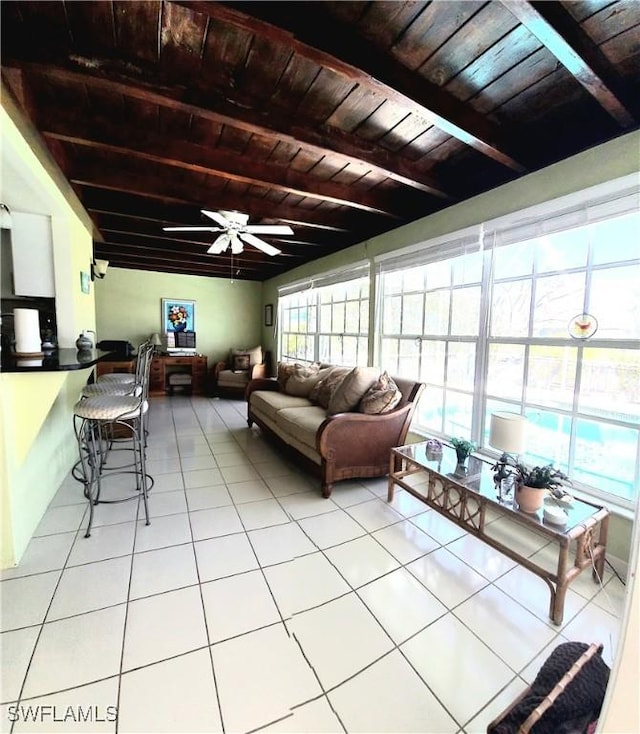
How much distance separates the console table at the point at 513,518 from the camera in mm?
1465

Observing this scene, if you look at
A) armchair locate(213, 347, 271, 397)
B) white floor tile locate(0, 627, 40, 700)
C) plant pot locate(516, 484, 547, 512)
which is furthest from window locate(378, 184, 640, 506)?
armchair locate(213, 347, 271, 397)

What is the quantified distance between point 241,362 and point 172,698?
529 centimetres

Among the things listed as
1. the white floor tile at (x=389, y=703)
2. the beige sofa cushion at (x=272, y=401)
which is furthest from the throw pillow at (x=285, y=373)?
the white floor tile at (x=389, y=703)

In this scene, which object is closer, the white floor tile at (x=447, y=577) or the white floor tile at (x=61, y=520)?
the white floor tile at (x=447, y=577)

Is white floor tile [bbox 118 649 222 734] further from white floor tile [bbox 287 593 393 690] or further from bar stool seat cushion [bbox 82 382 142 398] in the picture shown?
bar stool seat cushion [bbox 82 382 142 398]

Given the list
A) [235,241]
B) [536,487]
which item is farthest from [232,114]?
[536,487]

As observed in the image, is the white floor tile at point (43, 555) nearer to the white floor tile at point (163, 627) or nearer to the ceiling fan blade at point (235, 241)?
the white floor tile at point (163, 627)

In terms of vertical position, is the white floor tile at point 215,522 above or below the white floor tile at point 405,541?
above

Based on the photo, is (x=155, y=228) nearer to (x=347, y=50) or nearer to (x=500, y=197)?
(x=347, y=50)

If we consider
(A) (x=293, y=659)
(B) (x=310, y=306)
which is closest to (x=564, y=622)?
(A) (x=293, y=659)

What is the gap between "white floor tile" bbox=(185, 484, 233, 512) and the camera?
2.29 metres

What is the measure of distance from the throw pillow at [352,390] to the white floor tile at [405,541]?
3.19 ft

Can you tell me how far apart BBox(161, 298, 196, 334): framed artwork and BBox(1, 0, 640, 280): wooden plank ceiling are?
3652 millimetres

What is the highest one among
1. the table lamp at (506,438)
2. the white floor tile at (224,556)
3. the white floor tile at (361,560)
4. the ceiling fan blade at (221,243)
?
the ceiling fan blade at (221,243)
